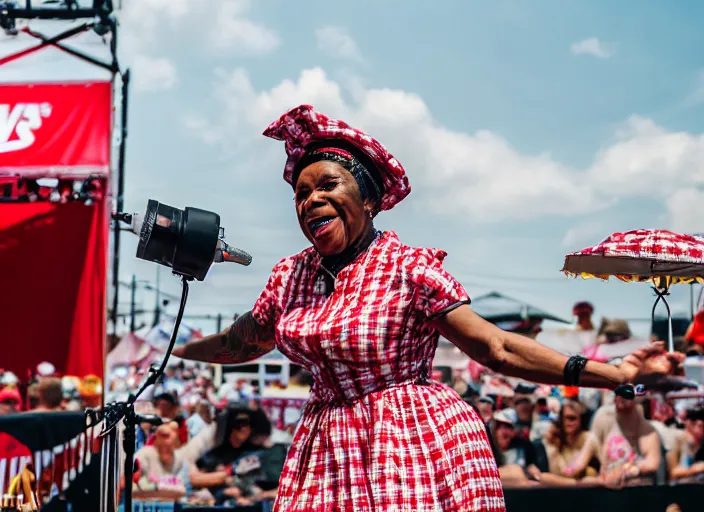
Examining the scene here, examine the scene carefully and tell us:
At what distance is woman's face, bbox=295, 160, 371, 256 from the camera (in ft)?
7.64

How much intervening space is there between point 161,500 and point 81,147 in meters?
4.03

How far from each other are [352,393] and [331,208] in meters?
0.49

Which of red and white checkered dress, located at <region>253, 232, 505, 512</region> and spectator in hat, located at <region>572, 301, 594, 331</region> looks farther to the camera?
spectator in hat, located at <region>572, 301, 594, 331</region>

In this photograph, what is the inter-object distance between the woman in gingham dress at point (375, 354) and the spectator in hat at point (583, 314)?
533 cm

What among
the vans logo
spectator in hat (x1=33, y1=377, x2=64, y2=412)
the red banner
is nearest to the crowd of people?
spectator in hat (x1=33, y1=377, x2=64, y2=412)

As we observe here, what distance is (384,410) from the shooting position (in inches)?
86.2

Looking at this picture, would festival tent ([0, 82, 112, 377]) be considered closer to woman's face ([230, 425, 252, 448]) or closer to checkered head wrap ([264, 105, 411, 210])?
woman's face ([230, 425, 252, 448])

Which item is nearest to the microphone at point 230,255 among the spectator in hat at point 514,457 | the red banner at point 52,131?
the spectator in hat at point 514,457

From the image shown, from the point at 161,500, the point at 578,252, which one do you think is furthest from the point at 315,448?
the point at 161,500

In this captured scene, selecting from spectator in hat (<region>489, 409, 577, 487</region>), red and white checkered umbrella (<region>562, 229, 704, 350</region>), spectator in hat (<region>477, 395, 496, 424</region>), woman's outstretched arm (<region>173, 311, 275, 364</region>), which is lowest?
spectator in hat (<region>489, 409, 577, 487</region>)

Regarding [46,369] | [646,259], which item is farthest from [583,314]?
[46,369]

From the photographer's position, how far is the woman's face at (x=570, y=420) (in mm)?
6871

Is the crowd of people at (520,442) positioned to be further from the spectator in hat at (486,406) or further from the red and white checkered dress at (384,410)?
the red and white checkered dress at (384,410)

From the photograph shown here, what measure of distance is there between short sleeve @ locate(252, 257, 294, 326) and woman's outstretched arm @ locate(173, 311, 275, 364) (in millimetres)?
48
